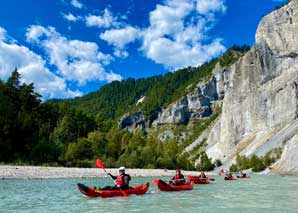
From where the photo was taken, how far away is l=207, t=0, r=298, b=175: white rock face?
96.0 meters

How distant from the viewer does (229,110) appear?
4500 inches

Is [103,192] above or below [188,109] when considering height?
below

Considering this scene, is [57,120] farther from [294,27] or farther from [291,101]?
[294,27]

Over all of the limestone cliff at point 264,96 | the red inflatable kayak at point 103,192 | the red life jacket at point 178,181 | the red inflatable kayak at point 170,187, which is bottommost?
the red inflatable kayak at point 103,192

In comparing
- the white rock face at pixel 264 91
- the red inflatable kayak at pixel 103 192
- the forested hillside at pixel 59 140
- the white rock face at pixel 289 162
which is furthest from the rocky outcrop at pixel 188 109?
the red inflatable kayak at pixel 103 192

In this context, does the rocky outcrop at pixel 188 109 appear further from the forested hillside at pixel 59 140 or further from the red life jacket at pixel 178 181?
the red life jacket at pixel 178 181

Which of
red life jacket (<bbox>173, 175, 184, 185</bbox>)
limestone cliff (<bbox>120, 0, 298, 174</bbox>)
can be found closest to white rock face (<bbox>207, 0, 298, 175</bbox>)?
limestone cliff (<bbox>120, 0, 298, 174</bbox>)

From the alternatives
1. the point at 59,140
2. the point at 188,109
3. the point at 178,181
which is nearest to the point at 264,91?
the point at 59,140

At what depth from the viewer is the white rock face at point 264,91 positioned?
96.0 m

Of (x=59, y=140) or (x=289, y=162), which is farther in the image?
(x=59, y=140)

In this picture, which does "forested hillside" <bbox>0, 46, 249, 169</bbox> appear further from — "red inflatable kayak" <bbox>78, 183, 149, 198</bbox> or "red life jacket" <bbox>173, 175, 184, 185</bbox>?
"red inflatable kayak" <bbox>78, 183, 149, 198</bbox>

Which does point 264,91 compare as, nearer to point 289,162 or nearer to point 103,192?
point 289,162

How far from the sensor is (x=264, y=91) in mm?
104188

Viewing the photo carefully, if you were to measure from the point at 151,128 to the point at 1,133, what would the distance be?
13408cm
